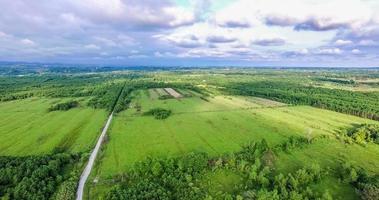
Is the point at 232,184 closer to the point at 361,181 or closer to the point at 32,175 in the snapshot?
the point at 361,181

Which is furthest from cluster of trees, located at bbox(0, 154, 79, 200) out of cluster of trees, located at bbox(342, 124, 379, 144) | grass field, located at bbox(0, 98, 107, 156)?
cluster of trees, located at bbox(342, 124, 379, 144)

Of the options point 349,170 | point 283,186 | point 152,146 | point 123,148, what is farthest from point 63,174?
point 349,170

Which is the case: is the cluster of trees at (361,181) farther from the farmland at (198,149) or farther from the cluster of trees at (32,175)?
the cluster of trees at (32,175)

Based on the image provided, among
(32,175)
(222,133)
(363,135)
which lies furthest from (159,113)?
(363,135)

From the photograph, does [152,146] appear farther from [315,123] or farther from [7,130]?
[315,123]

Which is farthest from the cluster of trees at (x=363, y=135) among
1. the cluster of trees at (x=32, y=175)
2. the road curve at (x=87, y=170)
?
the cluster of trees at (x=32, y=175)

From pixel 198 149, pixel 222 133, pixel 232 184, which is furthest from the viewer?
pixel 222 133
